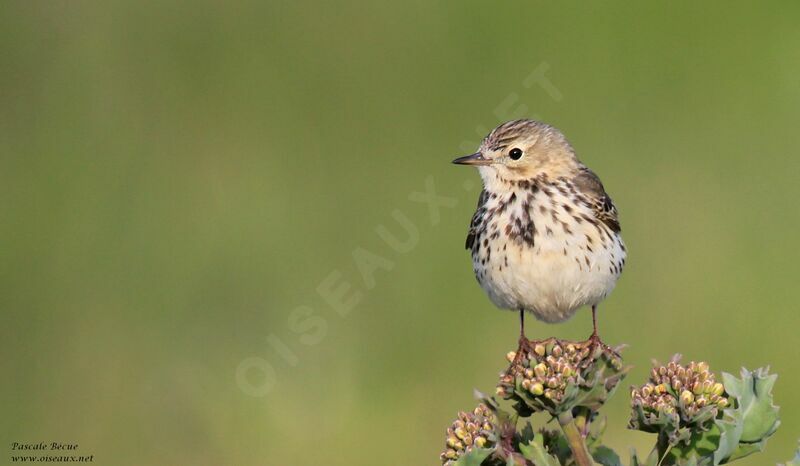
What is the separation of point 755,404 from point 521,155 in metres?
2.38

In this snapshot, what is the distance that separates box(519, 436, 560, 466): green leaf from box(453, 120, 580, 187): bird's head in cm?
241

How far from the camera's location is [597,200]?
4.98 metres

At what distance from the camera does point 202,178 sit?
27.5 feet

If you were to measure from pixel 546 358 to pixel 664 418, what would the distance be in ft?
1.07

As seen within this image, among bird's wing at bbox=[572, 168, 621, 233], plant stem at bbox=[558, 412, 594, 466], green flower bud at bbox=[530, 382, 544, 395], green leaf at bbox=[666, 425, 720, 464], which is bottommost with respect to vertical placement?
plant stem at bbox=[558, 412, 594, 466]

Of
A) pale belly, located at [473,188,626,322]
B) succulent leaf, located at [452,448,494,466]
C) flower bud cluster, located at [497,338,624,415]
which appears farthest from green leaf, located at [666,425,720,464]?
pale belly, located at [473,188,626,322]

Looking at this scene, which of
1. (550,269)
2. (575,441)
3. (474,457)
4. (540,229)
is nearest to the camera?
(474,457)

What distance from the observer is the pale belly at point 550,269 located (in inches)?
174

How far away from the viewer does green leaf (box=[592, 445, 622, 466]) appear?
288cm

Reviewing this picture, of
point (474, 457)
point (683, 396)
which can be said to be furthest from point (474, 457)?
point (683, 396)

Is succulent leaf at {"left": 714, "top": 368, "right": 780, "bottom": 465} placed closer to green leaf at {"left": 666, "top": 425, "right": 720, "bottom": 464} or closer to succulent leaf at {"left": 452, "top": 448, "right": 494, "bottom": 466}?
green leaf at {"left": 666, "top": 425, "right": 720, "bottom": 464}

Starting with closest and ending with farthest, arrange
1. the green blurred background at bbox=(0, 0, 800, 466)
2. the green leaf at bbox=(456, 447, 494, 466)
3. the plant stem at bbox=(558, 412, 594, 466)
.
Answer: the green leaf at bbox=(456, 447, 494, 466)
the plant stem at bbox=(558, 412, 594, 466)
the green blurred background at bbox=(0, 0, 800, 466)

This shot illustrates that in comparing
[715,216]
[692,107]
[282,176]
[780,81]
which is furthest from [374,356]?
[780,81]

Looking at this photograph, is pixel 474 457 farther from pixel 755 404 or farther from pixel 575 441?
pixel 755 404
